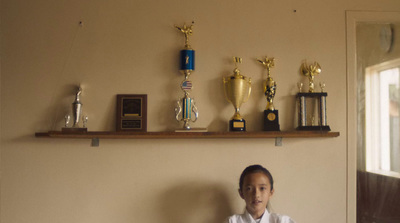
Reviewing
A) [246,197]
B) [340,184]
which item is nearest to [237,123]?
[246,197]

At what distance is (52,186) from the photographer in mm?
2320

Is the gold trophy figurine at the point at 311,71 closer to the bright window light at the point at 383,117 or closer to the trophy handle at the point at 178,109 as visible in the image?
the bright window light at the point at 383,117

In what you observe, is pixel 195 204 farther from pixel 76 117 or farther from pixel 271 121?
pixel 76 117

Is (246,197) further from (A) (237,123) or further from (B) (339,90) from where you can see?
(B) (339,90)

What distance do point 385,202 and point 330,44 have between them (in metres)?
1.06

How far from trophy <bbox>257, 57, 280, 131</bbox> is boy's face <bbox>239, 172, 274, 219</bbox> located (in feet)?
1.04

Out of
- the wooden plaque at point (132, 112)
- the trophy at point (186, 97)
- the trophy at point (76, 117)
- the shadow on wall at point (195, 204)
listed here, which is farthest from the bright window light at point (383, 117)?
the trophy at point (76, 117)

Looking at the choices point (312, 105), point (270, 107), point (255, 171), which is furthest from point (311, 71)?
point (255, 171)

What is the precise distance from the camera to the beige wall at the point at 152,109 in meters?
2.32

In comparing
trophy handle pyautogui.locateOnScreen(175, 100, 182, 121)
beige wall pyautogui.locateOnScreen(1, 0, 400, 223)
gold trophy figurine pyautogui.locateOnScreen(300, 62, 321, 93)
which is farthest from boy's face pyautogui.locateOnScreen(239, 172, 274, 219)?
gold trophy figurine pyautogui.locateOnScreen(300, 62, 321, 93)

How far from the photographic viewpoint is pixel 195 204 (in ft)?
7.63

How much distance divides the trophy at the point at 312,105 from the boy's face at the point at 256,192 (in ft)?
1.42

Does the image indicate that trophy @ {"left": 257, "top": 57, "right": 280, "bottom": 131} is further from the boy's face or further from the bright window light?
the bright window light

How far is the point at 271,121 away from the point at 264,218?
0.57 metres
